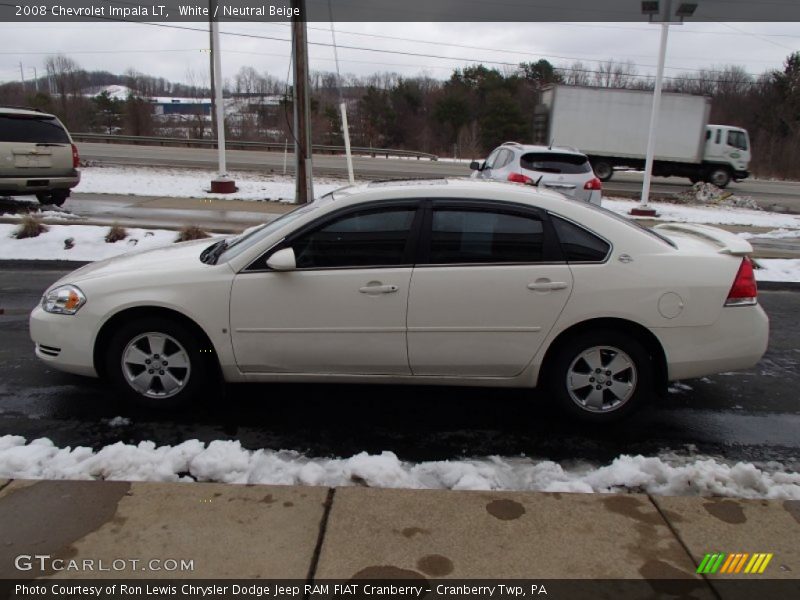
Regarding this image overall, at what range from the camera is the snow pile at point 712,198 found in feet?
65.6

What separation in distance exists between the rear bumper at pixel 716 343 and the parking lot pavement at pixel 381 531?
105 cm

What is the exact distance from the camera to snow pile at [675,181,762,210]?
19984mm

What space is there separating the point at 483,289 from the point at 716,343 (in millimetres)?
1534

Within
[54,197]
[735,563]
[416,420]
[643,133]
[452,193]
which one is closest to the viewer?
[735,563]

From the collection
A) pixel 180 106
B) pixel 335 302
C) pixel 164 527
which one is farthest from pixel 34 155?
pixel 180 106

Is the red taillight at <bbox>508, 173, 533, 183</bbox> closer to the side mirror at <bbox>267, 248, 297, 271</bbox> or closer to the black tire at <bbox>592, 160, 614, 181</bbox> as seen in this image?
the side mirror at <bbox>267, 248, 297, 271</bbox>

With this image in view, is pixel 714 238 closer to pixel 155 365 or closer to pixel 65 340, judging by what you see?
pixel 155 365

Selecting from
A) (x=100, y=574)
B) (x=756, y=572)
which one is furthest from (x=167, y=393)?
(x=756, y=572)

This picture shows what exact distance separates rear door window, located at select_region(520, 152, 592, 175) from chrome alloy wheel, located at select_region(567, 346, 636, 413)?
790cm

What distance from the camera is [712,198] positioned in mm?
20562

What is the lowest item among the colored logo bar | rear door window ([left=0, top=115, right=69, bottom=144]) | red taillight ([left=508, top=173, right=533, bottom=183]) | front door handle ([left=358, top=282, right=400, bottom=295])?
the colored logo bar

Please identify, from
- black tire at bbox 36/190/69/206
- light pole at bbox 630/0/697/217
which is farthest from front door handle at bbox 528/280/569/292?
light pole at bbox 630/0/697/217

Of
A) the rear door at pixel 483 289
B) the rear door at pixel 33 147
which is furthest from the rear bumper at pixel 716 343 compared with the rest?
the rear door at pixel 33 147

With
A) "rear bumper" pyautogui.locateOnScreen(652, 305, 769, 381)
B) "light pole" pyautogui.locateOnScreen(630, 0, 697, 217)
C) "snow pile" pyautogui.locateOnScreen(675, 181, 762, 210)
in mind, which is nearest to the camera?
"rear bumper" pyautogui.locateOnScreen(652, 305, 769, 381)
